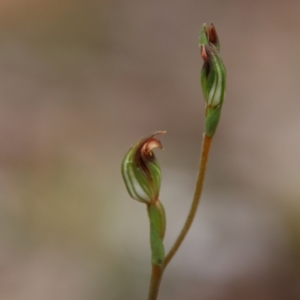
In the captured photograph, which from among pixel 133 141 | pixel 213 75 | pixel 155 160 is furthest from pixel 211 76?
pixel 133 141

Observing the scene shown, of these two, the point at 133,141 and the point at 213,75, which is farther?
the point at 133,141

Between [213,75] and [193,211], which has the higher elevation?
[213,75]

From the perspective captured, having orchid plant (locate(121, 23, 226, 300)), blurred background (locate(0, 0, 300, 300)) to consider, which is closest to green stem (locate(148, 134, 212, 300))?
orchid plant (locate(121, 23, 226, 300))

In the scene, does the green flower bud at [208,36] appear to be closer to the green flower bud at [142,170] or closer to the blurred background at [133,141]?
the green flower bud at [142,170]

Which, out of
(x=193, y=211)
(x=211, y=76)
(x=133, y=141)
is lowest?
(x=193, y=211)

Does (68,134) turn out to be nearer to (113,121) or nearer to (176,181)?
(113,121)

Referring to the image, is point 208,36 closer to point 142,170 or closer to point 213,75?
point 213,75
